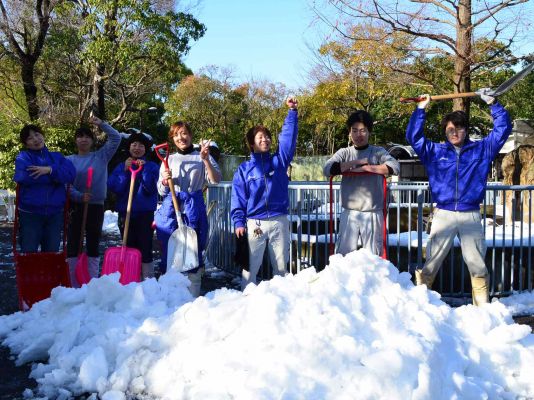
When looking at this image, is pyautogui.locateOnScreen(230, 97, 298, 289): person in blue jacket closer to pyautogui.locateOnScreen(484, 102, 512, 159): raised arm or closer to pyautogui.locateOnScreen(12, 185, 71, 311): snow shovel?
pyautogui.locateOnScreen(484, 102, 512, 159): raised arm

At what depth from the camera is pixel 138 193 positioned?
5.08m

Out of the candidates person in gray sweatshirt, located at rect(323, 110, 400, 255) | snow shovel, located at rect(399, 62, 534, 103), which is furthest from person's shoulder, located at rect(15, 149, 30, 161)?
snow shovel, located at rect(399, 62, 534, 103)

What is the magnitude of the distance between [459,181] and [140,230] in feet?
9.07

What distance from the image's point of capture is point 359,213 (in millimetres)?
4520

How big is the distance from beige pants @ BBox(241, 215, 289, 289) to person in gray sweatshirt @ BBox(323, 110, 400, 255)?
47 cm

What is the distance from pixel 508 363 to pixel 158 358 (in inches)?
83.3

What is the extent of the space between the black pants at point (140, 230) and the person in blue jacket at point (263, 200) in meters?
0.98

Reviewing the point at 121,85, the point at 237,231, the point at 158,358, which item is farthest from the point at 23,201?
the point at 121,85

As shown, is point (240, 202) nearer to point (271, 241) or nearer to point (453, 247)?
point (271, 241)

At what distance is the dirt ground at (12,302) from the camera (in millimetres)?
3568

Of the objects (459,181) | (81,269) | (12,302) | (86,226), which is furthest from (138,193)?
(459,181)

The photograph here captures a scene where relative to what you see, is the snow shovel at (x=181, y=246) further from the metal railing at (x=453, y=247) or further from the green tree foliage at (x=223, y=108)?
the green tree foliage at (x=223, y=108)

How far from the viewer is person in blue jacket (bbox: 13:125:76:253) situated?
195 inches

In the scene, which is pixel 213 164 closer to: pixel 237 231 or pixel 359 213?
pixel 237 231
